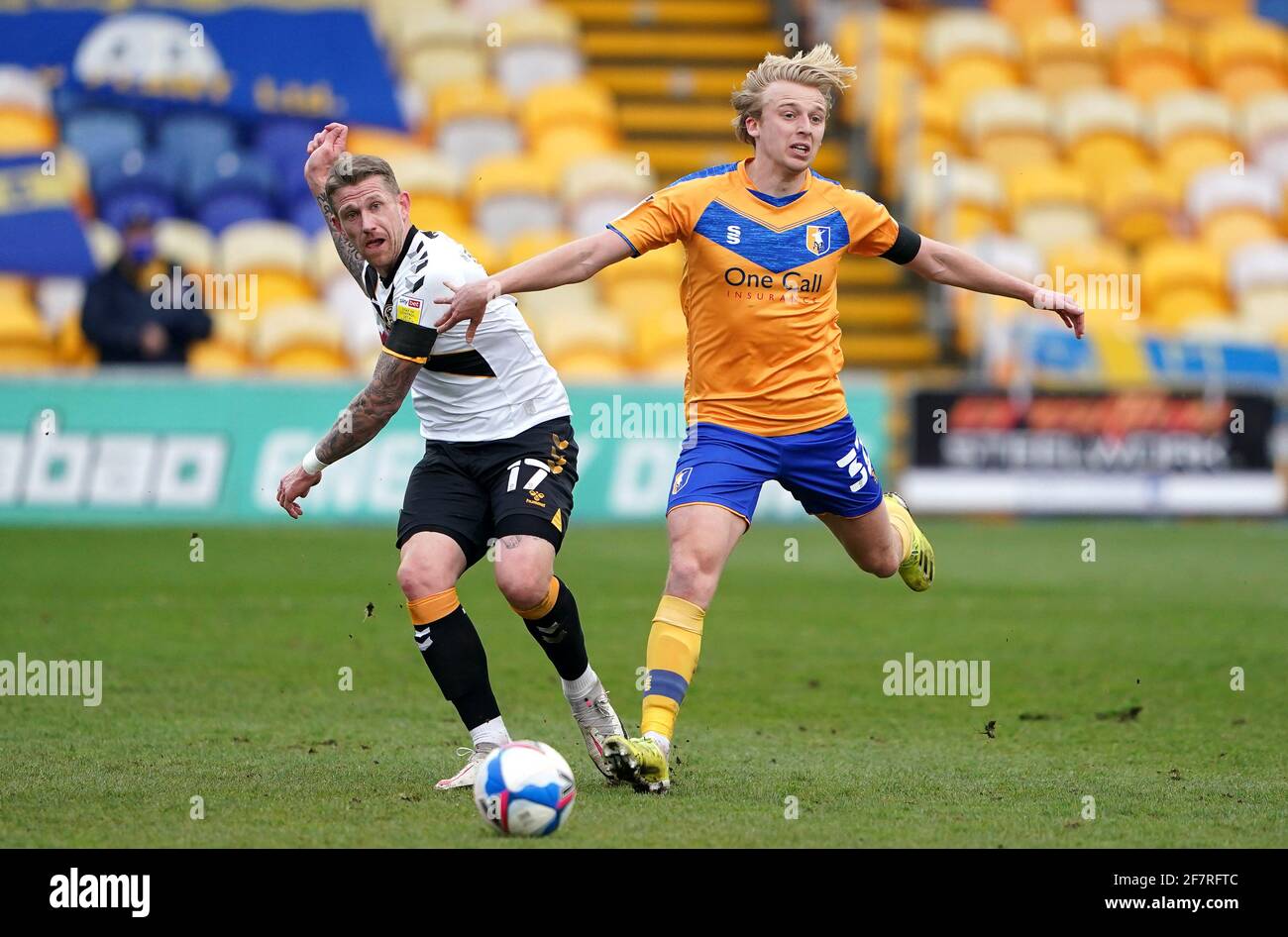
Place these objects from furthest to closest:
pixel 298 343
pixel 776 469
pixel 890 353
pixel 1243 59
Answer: pixel 1243 59 < pixel 890 353 < pixel 298 343 < pixel 776 469

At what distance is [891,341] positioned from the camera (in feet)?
70.1

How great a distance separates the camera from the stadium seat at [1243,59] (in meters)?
25.0

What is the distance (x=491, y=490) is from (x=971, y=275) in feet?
6.68

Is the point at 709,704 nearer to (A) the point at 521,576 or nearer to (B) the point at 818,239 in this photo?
(A) the point at 521,576

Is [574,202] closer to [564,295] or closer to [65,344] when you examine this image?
[564,295]

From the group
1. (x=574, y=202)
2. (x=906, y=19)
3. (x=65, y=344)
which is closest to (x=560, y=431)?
(x=65, y=344)

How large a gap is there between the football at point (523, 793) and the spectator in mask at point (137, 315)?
41.4 feet

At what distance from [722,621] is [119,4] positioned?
1459cm

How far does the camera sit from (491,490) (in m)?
6.80

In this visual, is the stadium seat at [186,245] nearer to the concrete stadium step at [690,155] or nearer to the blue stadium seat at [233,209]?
the blue stadium seat at [233,209]

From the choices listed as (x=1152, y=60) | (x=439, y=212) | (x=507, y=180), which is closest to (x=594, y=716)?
(x=439, y=212)

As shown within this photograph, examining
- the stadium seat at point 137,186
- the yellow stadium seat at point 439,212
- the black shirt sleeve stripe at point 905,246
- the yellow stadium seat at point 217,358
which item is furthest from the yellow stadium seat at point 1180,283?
the black shirt sleeve stripe at point 905,246

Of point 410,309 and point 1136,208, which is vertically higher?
point 1136,208

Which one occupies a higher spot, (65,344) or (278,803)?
(65,344)
